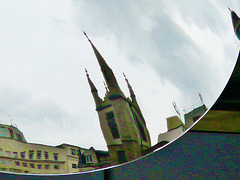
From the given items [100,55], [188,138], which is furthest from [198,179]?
[100,55]

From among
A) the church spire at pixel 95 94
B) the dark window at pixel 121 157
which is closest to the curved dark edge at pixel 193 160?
the dark window at pixel 121 157

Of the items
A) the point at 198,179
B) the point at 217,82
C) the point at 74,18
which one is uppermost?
the point at 74,18

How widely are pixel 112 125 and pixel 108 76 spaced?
0.09 m

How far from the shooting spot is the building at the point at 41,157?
17.5 inches

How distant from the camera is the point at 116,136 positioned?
42 cm

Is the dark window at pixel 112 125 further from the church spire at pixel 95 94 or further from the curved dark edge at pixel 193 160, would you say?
the curved dark edge at pixel 193 160

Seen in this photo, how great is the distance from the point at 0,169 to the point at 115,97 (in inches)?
11.8

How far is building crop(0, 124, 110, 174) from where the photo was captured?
445 mm

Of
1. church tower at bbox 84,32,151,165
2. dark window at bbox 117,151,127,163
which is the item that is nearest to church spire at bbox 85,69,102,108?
church tower at bbox 84,32,151,165

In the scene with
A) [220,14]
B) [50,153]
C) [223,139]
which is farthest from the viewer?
[223,139]

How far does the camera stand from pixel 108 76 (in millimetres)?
392

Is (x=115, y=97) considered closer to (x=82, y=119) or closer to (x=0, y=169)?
(x=82, y=119)

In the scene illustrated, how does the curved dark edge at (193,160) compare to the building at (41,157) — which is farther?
the curved dark edge at (193,160)

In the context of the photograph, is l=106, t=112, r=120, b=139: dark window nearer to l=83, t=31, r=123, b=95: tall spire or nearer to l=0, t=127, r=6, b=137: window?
l=83, t=31, r=123, b=95: tall spire
